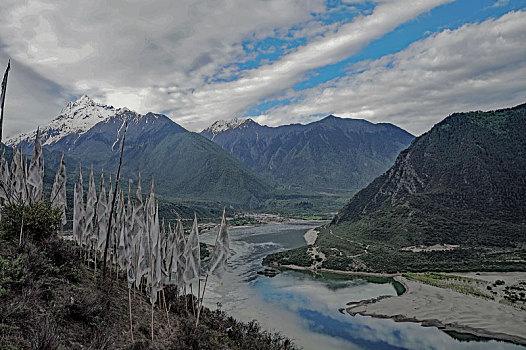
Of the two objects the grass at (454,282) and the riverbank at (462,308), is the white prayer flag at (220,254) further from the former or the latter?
the grass at (454,282)

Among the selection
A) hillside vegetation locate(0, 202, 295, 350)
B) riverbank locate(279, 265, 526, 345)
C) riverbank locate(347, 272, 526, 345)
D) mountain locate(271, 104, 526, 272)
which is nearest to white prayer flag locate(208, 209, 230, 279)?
hillside vegetation locate(0, 202, 295, 350)

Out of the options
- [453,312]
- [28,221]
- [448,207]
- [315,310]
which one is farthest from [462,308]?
[448,207]

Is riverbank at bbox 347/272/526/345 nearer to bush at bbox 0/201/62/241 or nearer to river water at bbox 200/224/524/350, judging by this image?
river water at bbox 200/224/524/350

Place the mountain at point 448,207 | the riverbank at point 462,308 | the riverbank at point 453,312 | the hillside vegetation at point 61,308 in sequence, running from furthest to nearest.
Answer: the mountain at point 448,207
the riverbank at point 462,308
the riverbank at point 453,312
the hillside vegetation at point 61,308

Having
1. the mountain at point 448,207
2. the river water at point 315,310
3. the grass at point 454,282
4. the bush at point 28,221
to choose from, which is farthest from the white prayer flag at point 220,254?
the mountain at point 448,207

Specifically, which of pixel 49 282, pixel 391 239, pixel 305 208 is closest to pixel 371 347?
pixel 49 282

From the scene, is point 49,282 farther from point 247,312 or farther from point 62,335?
point 247,312
